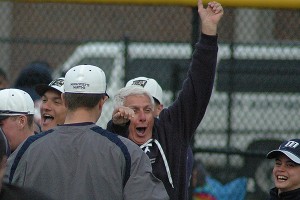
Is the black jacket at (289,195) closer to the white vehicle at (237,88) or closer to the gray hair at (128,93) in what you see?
the gray hair at (128,93)

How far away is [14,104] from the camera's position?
554cm

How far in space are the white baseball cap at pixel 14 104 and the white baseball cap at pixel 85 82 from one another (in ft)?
3.01

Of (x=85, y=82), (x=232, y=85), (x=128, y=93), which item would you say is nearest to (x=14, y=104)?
(x=128, y=93)

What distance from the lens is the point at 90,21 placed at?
17.2m

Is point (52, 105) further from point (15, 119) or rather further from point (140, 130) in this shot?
point (140, 130)

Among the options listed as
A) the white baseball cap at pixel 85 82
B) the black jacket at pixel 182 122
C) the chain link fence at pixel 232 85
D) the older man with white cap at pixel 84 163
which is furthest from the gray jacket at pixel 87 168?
the chain link fence at pixel 232 85

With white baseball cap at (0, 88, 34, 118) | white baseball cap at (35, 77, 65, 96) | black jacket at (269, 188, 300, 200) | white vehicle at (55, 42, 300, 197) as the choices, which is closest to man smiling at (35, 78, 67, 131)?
white baseball cap at (35, 77, 65, 96)

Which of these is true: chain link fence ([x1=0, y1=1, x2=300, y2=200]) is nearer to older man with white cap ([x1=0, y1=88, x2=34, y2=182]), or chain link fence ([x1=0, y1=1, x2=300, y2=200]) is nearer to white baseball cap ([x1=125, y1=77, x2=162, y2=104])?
white baseball cap ([x1=125, y1=77, x2=162, y2=104])

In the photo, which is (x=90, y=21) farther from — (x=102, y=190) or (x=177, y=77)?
(x=102, y=190)

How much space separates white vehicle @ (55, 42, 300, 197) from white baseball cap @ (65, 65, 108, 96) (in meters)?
4.21

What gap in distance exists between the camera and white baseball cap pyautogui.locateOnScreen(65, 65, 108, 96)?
179 inches

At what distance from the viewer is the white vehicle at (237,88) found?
961 centimetres

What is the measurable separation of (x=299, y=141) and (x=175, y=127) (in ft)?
2.92

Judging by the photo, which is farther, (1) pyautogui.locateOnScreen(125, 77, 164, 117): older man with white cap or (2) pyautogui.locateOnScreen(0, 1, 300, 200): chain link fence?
(2) pyautogui.locateOnScreen(0, 1, 300, 200): chain link fence
